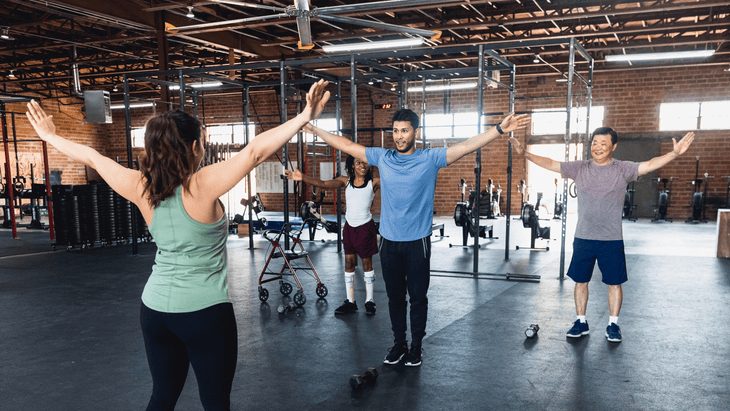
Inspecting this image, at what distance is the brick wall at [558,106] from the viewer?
12.5 metres

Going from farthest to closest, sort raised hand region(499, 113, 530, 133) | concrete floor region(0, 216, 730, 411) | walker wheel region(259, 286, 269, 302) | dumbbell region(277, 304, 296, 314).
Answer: walker wheel region(259, 286, 269, 302) → dumbbell region(277, 304, 296, 314) → concrete floor region(0, 216, 730, 411) → raised hand region(499, 113, 530, 133)

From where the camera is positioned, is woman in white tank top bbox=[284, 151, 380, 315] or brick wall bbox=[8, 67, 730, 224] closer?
woman in white tank top bbox=[284, 151, 380, 315]

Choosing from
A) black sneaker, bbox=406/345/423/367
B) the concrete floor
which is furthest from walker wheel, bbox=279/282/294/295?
black sneaker, bbox=406/345/423/367

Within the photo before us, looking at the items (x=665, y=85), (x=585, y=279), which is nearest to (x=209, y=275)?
(x=585, y=279)

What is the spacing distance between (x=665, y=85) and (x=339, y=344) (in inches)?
499

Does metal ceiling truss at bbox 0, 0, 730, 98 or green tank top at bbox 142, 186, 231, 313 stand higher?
metal ceiling truss at bbox 0, 0, 730, 98

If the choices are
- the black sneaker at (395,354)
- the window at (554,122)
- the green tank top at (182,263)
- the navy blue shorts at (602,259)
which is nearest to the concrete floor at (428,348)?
the black sneaker at (395,354)

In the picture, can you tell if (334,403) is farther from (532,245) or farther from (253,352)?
(532,245)

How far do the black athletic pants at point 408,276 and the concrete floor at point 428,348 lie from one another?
335 millimetres

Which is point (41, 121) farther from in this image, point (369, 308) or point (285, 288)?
point (285, 288)

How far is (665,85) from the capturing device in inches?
502

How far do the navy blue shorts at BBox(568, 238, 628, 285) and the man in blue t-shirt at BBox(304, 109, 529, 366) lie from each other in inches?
49.6

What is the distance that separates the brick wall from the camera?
1246 centimetres

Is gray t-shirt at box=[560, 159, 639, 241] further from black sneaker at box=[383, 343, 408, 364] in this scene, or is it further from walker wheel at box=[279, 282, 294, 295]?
walker wheel at box=[279, 282, 294, 295]
